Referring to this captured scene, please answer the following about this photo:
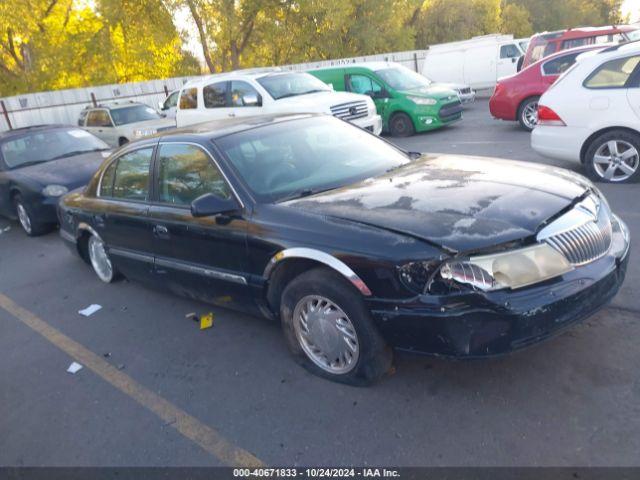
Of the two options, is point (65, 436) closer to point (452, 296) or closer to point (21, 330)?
point (21, 330)

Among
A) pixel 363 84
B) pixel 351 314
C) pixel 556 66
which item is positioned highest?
pixel 556 66

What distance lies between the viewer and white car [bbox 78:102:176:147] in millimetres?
13094

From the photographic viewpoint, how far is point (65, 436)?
3178 millimetres

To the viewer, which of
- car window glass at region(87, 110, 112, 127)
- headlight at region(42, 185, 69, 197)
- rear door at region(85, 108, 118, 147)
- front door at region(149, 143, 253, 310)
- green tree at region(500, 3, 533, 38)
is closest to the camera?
front door at region(149, 143, 253, 310)

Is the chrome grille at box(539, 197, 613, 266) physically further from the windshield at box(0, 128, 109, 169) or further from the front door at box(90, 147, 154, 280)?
the windshield at box(0, 128, 109, 169)

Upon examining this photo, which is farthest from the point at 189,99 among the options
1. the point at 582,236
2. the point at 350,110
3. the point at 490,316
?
the point at 490,316

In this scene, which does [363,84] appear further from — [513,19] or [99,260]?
[513,19]

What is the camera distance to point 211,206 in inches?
137

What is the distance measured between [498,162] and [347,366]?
6.23 ft

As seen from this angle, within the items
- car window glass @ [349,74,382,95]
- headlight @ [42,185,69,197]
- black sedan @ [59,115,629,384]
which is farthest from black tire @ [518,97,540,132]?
headlight @ [42,185,69,197]

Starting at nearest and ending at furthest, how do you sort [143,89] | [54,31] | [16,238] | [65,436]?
[65,436] < [16,238] < [143,89] < [54,31]

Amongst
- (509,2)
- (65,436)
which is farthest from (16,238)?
(509,2)

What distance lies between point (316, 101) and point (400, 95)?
3146mm

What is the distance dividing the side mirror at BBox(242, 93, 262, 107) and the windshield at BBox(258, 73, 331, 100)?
11.0 inches
